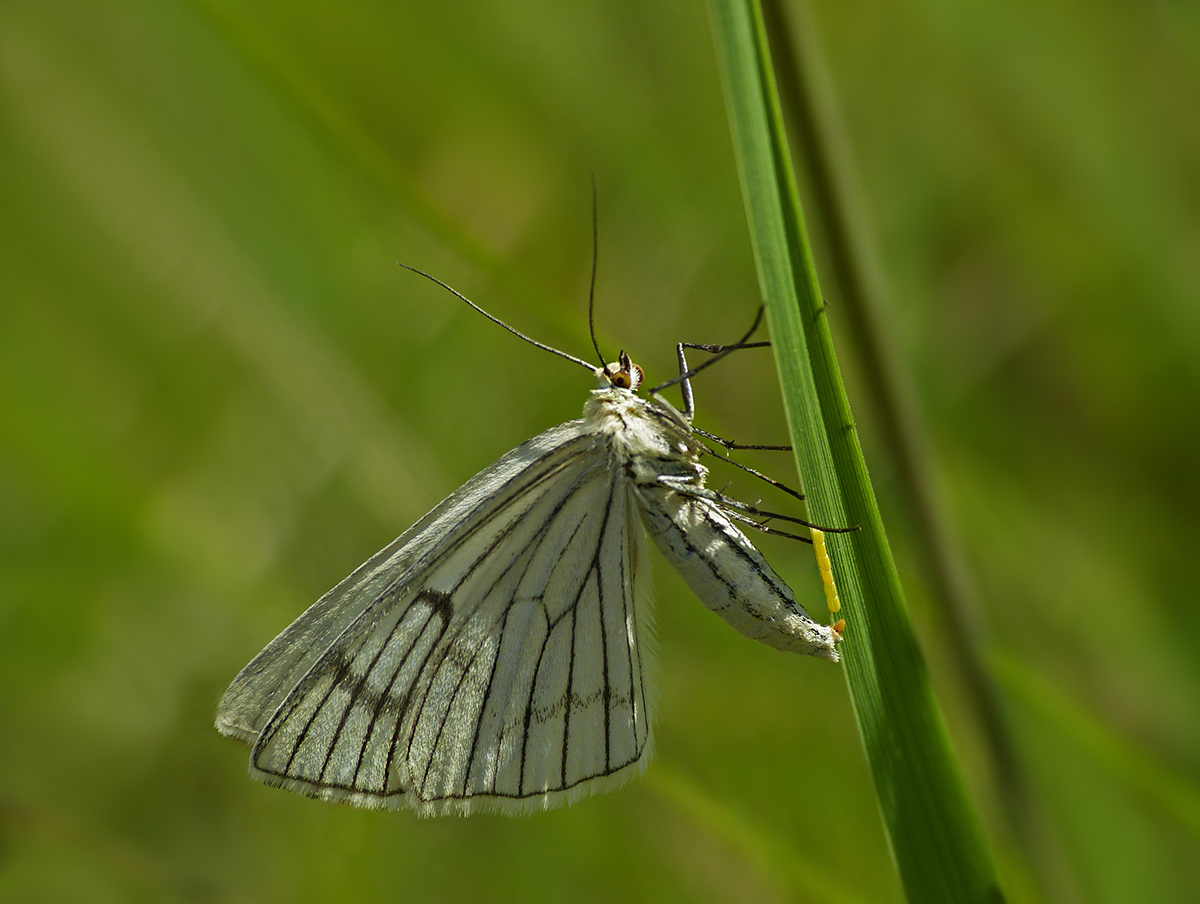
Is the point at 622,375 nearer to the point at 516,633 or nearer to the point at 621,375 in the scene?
the point at 621,375

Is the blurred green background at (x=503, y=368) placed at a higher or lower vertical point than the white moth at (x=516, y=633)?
higher

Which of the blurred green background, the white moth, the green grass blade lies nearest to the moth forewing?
the white moth

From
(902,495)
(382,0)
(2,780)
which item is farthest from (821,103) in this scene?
(2,780)

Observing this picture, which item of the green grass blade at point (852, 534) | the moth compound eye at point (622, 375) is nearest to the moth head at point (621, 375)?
the moth compound eye at point (622, 375)

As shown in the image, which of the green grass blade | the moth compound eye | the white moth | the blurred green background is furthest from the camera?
the blurred green background

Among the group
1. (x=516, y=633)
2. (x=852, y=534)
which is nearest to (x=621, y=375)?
(x=516, y=633)

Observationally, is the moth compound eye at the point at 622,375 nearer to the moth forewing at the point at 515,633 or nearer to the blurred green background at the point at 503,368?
the moth forewing at the point at 515,633

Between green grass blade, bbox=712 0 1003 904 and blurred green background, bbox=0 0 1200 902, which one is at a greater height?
blurred green background, bbox=0 0 1200 902

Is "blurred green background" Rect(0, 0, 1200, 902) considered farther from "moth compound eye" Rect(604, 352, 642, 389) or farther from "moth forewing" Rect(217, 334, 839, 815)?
"moth forewing" Rect(217, 334, 839, 815)
